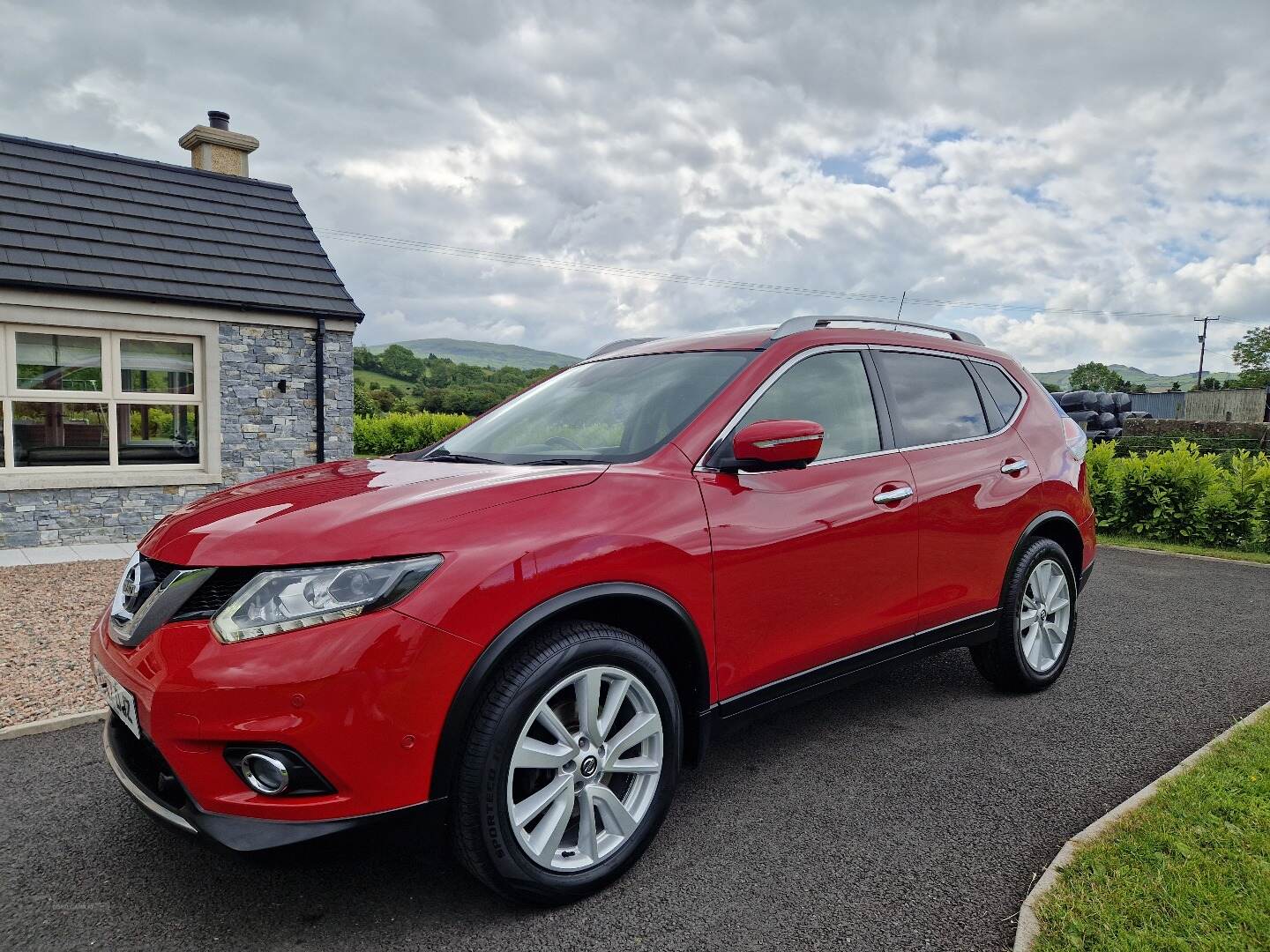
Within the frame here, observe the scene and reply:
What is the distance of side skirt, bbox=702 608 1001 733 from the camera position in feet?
9.52

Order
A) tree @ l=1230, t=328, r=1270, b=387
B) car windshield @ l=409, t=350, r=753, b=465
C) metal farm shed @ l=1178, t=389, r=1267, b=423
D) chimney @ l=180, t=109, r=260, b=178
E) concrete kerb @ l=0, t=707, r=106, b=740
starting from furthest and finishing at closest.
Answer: tree @ l=1230, t=328, r=1270, b=387 → metal farm shed @ l=1178, t=389, r=1267, b=423 → chimney @ l=180, t=109, r=260, b=178 → concrete kerb @ l=0, t=707, r=106, b=740 → car windshield @ l=409, t=350, r=753, b=465

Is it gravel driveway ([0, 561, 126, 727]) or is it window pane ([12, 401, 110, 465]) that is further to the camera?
window pane ([12, 401, 110, 465])

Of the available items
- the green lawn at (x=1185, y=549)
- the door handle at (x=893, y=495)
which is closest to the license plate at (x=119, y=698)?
the door handle at (x=893, y=495)

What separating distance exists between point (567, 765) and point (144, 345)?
31.8ft

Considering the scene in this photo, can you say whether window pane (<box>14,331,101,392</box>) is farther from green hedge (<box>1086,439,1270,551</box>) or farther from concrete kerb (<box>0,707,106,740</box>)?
green hedge (<box>1086,439,1270,551</box>)

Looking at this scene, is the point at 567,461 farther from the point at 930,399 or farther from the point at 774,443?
the point at 930,399

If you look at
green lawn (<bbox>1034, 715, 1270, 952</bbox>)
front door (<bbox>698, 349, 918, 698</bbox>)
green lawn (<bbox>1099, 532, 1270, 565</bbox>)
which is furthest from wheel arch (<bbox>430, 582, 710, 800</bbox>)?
green lawn (<bbox>1099, 532, 1270, 565</bbox>)

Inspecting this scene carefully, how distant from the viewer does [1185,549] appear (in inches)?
384

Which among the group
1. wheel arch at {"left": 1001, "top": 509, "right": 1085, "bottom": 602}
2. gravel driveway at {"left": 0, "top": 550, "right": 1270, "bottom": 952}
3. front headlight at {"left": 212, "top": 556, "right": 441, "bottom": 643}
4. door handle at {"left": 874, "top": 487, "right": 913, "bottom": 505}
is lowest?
gravel driveway at {"left": 0, "top": 550, "right": 1270, "bottom": 952}

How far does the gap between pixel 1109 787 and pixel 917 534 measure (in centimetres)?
123

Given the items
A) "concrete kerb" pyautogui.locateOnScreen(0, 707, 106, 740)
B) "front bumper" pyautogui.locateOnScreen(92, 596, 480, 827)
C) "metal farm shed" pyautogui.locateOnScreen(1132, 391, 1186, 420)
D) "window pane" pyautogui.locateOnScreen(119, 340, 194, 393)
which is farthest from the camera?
"metal farm shed" pyautogui.locateOnScreen(1132, 391, 1186, 420)

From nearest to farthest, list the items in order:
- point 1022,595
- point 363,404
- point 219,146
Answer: point 1022,595 → point 219,146 → point 363,404

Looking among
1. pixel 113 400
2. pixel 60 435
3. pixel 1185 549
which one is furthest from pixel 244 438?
pixel 1185 549

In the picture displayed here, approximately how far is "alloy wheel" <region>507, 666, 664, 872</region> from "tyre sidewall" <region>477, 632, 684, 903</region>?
0.02m
